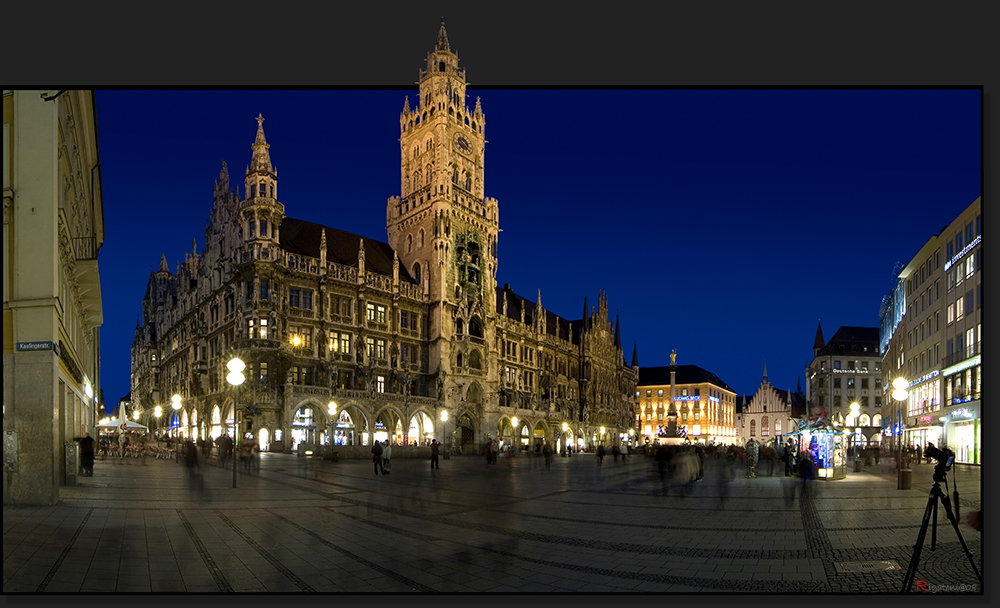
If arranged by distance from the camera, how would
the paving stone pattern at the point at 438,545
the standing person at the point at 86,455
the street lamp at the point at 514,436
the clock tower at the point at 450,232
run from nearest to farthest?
the paving stone pattern at the point at 438,545 < the standing person at the point at 86,455 < the clock tower at the point at 450,232 < the street lamp at the point at 514,436

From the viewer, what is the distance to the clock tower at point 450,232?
6225 centimetres

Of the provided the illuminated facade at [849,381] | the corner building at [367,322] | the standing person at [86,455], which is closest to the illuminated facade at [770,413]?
the illuminated facade at [849,381]

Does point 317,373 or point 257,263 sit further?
point 317,373

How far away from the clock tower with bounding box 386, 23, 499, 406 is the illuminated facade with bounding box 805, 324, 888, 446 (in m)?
33.8

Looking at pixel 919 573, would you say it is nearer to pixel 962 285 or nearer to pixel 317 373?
pixel 962 285

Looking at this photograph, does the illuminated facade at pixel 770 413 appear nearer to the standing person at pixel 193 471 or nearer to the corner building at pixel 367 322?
the standing person at pixel 193 471

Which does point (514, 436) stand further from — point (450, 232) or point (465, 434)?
point (450, 232)

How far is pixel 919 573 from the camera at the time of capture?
1041cm

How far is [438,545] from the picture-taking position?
37.6 feet

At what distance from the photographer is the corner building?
50969mm

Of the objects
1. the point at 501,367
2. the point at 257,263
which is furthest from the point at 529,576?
the point at 501,367

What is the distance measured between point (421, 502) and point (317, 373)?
40410 millimetres

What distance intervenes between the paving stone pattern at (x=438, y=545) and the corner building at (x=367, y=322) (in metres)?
35.9

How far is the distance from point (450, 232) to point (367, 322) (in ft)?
36.1
